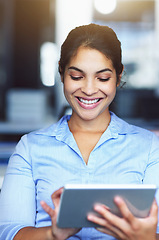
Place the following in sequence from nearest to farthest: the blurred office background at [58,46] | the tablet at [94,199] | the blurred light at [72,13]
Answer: the tablet at [94,199], the blurred light at [72,13], the blurred office background at [58,46]

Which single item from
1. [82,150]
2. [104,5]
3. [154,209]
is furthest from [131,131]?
[104,5]

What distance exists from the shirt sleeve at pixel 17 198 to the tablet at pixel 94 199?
10.6 inches

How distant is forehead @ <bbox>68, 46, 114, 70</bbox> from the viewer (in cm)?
128

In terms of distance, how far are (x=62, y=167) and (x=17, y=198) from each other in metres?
0.18

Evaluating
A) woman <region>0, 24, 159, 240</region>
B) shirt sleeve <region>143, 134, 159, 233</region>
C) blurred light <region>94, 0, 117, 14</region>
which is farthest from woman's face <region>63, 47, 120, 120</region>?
blurred light <region>94, 0, 117, 14</region>

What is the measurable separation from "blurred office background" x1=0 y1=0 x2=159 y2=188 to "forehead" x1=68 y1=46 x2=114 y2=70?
2902 mm

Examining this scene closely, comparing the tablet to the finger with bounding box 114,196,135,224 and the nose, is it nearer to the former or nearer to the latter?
the finger with bounding box 114,196,135,224

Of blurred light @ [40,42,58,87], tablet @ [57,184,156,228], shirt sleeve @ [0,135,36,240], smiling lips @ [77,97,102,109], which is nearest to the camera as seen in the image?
tablet @ [57,184,156,228]

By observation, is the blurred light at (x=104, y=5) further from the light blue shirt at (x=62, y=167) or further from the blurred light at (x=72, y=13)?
the light blue shirt at (x=62, y=167)

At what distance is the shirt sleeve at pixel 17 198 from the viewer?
3.89 feet

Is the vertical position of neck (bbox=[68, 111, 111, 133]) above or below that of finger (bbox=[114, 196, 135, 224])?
above

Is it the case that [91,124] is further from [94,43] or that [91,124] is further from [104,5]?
[104,5]

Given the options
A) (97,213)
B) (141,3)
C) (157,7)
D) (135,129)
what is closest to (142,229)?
(97,213)

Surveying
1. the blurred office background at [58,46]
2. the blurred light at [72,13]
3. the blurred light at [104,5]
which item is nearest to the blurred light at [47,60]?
the blurred office background at [58,46]
